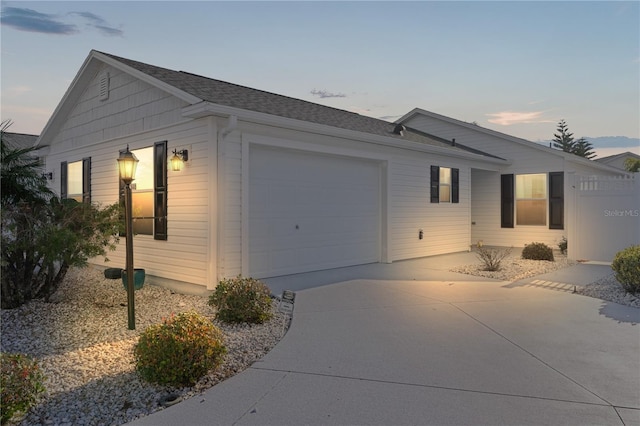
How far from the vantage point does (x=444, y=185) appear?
41.5 ft

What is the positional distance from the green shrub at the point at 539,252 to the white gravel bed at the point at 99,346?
799 centimetres

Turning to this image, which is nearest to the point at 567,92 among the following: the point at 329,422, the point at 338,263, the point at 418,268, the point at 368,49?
the point at 368,49

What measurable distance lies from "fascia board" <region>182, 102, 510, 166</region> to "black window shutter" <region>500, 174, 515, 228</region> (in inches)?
112

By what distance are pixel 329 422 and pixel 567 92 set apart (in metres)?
15.1

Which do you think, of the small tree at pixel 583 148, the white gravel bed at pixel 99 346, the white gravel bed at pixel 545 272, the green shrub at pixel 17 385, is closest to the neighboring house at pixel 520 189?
the white gravel bed at pixel 545 272

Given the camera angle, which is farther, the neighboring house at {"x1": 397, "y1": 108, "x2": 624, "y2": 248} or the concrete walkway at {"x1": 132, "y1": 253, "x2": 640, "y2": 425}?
the neighboring house at {"x1": 397, "y1": 108, "x2": 624, "y2": 248}

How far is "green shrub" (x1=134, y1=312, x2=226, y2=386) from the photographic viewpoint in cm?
337

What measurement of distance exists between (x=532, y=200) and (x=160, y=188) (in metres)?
11.9

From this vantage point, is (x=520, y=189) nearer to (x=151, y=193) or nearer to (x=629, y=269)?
(x=629, y=269)

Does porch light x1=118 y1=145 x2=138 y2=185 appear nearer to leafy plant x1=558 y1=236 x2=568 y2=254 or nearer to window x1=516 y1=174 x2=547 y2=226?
leafy plant x1=558 y1=236 x2=568 y2=254

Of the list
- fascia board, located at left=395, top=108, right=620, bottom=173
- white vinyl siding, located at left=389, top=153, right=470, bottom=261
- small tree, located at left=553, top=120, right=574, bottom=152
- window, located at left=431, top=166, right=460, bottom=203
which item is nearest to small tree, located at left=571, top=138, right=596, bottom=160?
small tree, located at left=553, top=120, right=574, bottom=152

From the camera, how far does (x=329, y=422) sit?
2846mm

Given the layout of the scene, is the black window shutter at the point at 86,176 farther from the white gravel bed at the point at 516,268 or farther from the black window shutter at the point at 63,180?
the white gravel bed at the point at 516,268

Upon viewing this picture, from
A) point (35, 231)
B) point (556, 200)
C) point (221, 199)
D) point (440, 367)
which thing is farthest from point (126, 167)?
point (556, 200)
